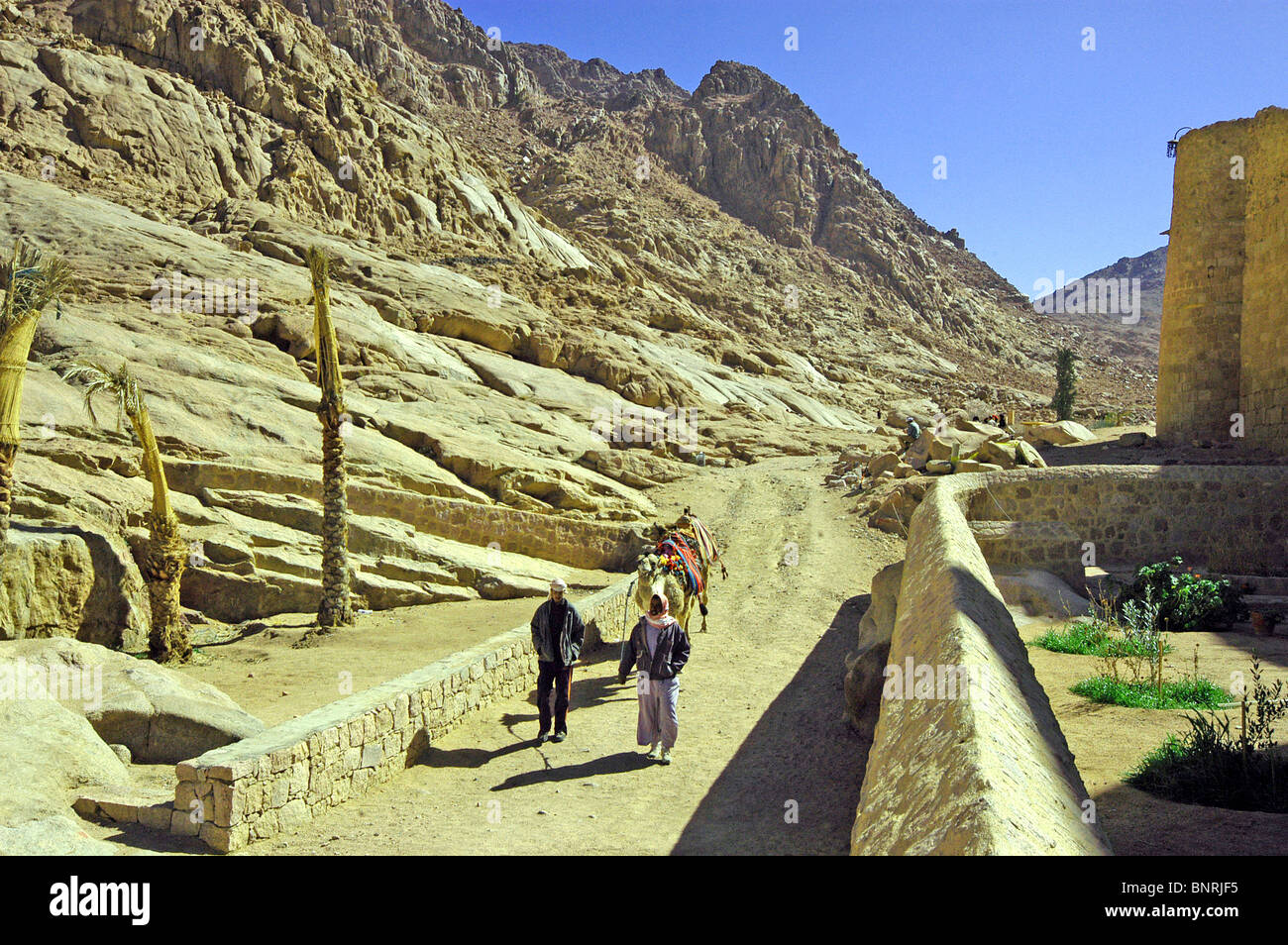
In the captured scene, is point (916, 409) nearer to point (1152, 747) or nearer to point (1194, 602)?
point (1194, 602)

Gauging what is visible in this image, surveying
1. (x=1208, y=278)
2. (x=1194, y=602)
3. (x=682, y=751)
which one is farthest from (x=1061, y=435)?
(x=682, y=751)

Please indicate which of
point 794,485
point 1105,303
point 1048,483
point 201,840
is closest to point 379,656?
point 201,840

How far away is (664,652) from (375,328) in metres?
25.4

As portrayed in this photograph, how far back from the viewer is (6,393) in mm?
10844

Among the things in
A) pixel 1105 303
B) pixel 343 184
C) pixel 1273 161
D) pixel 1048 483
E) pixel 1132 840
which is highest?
pixel 1105 303

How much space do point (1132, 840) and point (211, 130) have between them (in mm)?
53252

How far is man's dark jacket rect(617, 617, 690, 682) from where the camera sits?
8344 millimetres

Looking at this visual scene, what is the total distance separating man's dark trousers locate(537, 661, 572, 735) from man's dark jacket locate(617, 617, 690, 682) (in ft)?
2.83

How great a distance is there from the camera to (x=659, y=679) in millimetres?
8344

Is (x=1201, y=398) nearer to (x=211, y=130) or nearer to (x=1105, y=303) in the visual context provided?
(x=211, y=130)

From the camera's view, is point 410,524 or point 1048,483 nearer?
point 1048,483

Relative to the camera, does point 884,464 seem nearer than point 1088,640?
No

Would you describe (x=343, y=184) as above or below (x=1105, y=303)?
below

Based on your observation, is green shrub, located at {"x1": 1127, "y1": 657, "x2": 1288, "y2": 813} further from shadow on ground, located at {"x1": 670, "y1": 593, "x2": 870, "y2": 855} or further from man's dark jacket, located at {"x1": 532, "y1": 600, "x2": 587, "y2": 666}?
man's dark jacket, located at {"x1": 532, "y1": 600, "x2": 587, "y2": 666}
